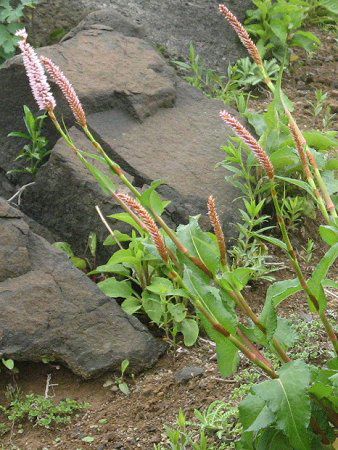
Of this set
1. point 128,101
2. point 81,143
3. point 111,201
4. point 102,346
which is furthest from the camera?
point 128,101

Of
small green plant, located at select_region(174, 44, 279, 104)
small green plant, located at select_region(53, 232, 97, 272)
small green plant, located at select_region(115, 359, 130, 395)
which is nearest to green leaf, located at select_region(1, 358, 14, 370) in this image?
small green plant, located at select_region(115, 359, 130, 395)

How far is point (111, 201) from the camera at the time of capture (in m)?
4.62

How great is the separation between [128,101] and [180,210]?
1002 millimetres

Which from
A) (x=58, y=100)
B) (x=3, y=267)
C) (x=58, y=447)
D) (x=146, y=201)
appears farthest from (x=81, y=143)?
(x=146, y=201)

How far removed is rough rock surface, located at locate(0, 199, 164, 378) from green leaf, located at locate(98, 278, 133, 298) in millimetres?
135

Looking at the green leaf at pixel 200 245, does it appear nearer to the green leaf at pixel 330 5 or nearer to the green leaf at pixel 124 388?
the green leaf at pixel 124 388

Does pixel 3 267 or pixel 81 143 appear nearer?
pixel 3 267

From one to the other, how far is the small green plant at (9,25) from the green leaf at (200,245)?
3.79 m

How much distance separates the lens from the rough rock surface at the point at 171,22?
6.76 m

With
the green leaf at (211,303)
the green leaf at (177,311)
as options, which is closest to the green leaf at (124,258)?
the green leaf at (177,311)

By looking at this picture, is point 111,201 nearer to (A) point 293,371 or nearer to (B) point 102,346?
(B) point 102,346

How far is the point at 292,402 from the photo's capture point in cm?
258

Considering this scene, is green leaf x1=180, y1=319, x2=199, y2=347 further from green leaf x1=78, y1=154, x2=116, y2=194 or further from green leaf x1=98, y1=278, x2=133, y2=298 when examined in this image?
green leaf x1=78, y1=154, x2=116, y2=194

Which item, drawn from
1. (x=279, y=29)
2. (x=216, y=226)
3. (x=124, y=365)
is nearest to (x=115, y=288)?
(x=124, y=365)
